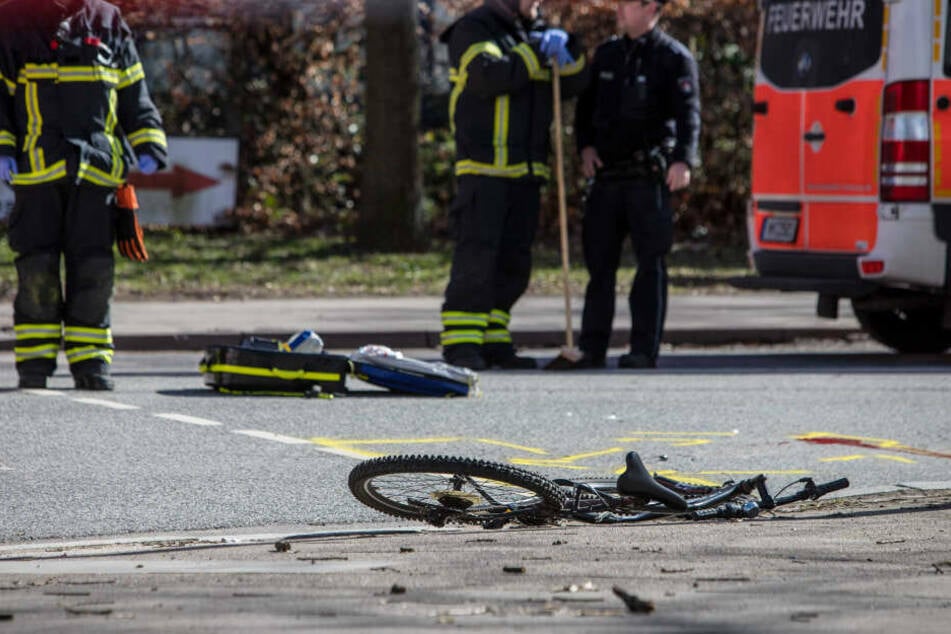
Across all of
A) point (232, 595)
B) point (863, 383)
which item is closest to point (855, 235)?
point (863, 383)

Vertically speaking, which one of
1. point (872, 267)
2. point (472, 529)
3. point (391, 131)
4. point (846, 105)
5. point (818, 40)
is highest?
point (818, 40)

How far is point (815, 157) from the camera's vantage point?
38.5ft

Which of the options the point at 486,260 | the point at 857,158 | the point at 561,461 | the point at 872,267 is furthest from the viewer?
the point at 857,158

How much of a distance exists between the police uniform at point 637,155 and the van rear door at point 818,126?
1.00 metres

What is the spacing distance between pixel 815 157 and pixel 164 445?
538cm

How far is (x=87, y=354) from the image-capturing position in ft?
31.4

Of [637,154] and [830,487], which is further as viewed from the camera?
[637,154]

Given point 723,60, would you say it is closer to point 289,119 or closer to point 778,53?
point 289,119

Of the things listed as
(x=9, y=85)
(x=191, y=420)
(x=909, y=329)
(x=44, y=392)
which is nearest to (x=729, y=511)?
(x=191, y=420)

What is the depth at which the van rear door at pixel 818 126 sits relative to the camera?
11.4 meters

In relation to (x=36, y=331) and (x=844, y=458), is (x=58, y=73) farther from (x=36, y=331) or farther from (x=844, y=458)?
(x=844, y=458)

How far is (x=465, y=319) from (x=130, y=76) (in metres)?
2.41

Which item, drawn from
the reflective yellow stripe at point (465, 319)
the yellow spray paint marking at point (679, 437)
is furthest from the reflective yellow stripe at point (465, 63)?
the yellow spray paint marking at point (679, 437)

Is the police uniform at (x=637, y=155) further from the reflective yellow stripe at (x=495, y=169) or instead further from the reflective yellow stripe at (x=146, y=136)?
the reflective yellow stripe at (x=146, y=136)
